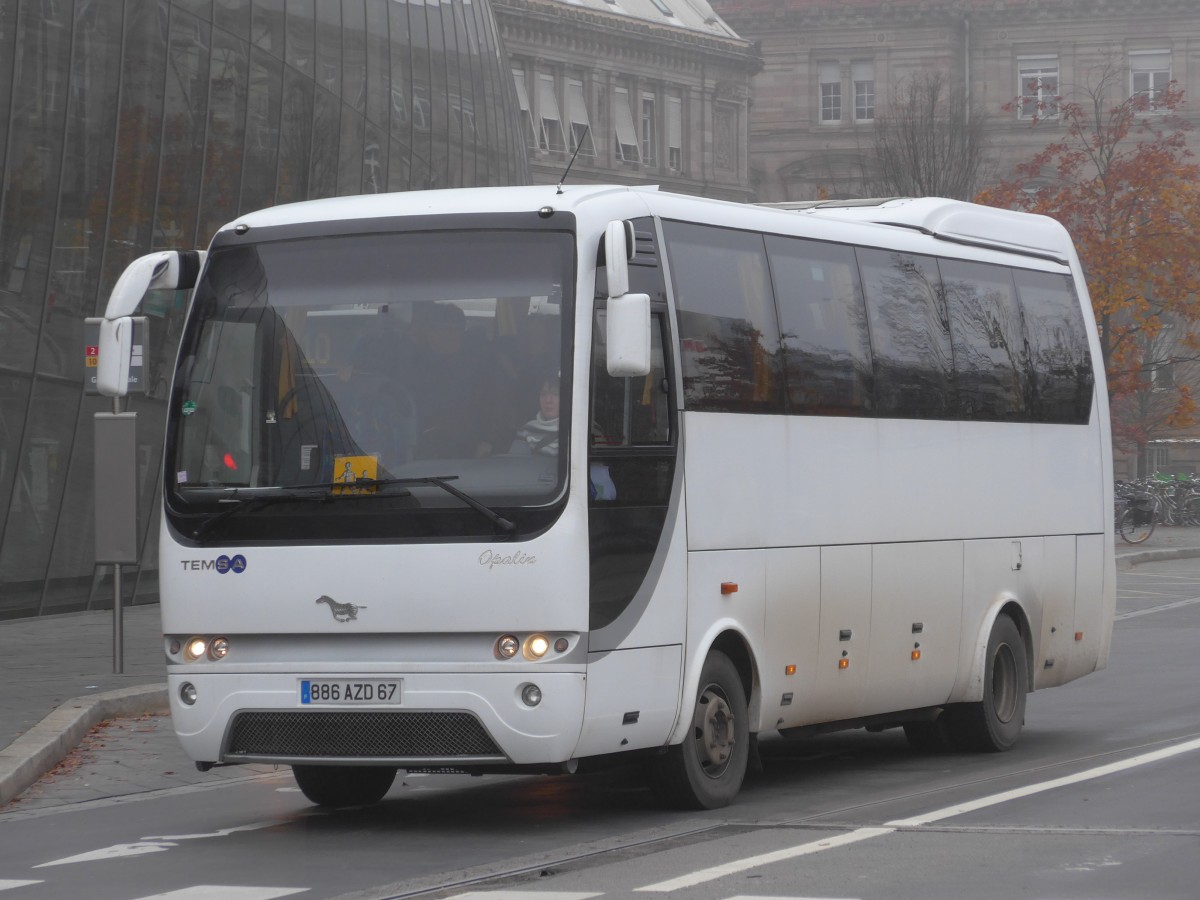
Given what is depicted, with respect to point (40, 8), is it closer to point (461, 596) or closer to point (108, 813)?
point (108, 813)

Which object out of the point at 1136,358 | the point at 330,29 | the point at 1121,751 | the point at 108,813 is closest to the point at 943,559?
the point at 1121,751

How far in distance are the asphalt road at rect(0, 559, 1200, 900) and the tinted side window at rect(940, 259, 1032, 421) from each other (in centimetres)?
210

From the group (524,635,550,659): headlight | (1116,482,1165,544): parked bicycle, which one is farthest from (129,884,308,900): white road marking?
(1116,482,1165,544): parked bicycle

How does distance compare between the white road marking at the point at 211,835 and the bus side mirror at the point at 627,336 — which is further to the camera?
the white road marking at the point at 211,835

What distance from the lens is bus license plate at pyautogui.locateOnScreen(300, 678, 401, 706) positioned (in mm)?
10102

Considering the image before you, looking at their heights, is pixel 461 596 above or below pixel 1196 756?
above

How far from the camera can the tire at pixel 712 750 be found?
10797 mm

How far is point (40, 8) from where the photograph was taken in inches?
960

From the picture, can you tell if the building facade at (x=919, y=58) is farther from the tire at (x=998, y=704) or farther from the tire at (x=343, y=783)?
the tire at (x=343, y=783)

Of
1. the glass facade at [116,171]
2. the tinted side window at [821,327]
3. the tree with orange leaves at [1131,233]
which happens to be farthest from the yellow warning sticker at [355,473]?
the tree with orange leaves at [1131,233]

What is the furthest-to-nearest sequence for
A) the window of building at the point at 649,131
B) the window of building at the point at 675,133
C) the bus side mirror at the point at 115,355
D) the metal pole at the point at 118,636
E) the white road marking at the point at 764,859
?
the window of building at the point at 675,133
the window of building at the point at 649,131
the metal pole at the point at 118,636
the bus side mirror at the point at 115,355
the white road marking at the point at 764,859

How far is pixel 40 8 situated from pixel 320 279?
15.0 metres

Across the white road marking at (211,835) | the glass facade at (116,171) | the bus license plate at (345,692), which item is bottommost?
the white road marking at (211,835)

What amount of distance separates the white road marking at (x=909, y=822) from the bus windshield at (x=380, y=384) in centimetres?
184
